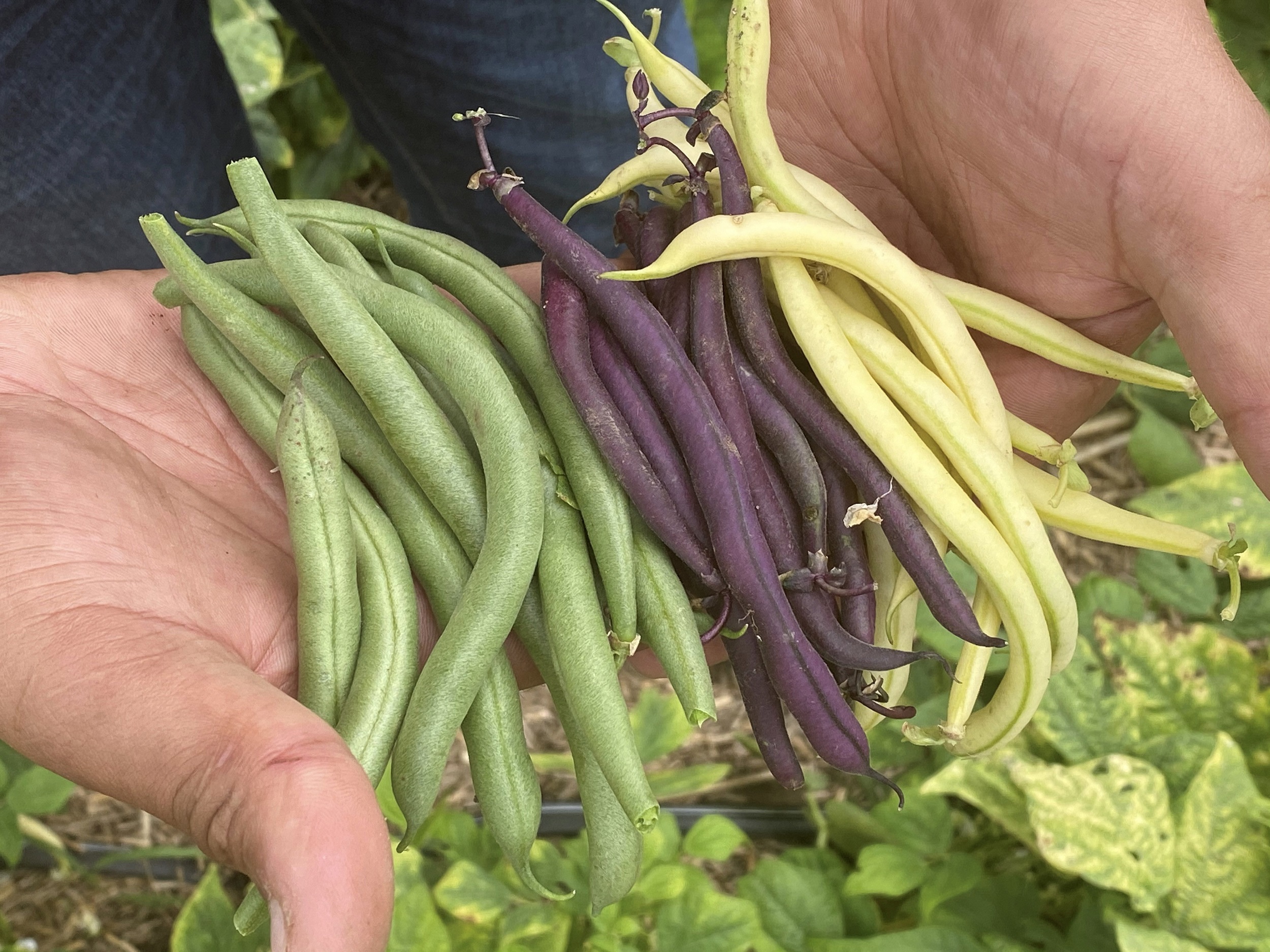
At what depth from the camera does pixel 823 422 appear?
1.83 m

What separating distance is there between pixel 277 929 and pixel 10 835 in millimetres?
1768

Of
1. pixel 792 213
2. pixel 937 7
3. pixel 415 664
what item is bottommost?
pixel 415 664

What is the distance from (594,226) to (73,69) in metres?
1.48

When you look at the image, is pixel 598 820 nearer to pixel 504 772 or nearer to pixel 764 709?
pixel 504 772

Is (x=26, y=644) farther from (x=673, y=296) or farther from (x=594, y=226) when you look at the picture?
(x=594, y=226)

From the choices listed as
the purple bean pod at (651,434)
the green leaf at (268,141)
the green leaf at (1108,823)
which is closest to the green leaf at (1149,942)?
the green leaf at (1108,823)

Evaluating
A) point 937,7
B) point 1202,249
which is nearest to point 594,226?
point 937,7

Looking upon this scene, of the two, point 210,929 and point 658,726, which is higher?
point 658,726

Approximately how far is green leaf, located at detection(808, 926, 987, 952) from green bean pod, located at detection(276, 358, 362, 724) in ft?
4.29

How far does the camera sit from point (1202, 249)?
1.79 m

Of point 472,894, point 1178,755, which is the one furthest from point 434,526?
point 1178,755

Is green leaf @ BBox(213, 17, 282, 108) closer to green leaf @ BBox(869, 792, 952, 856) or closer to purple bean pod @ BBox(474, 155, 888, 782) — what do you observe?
purple bean pod @ BBox(474, 155, 888, 782)

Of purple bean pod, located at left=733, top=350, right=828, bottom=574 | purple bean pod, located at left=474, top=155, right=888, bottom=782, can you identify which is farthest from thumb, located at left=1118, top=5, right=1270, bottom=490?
purple bean pod, located at left=474, top=155, right=888, bottom=782

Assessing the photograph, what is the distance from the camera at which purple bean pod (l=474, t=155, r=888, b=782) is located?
5.60ft
